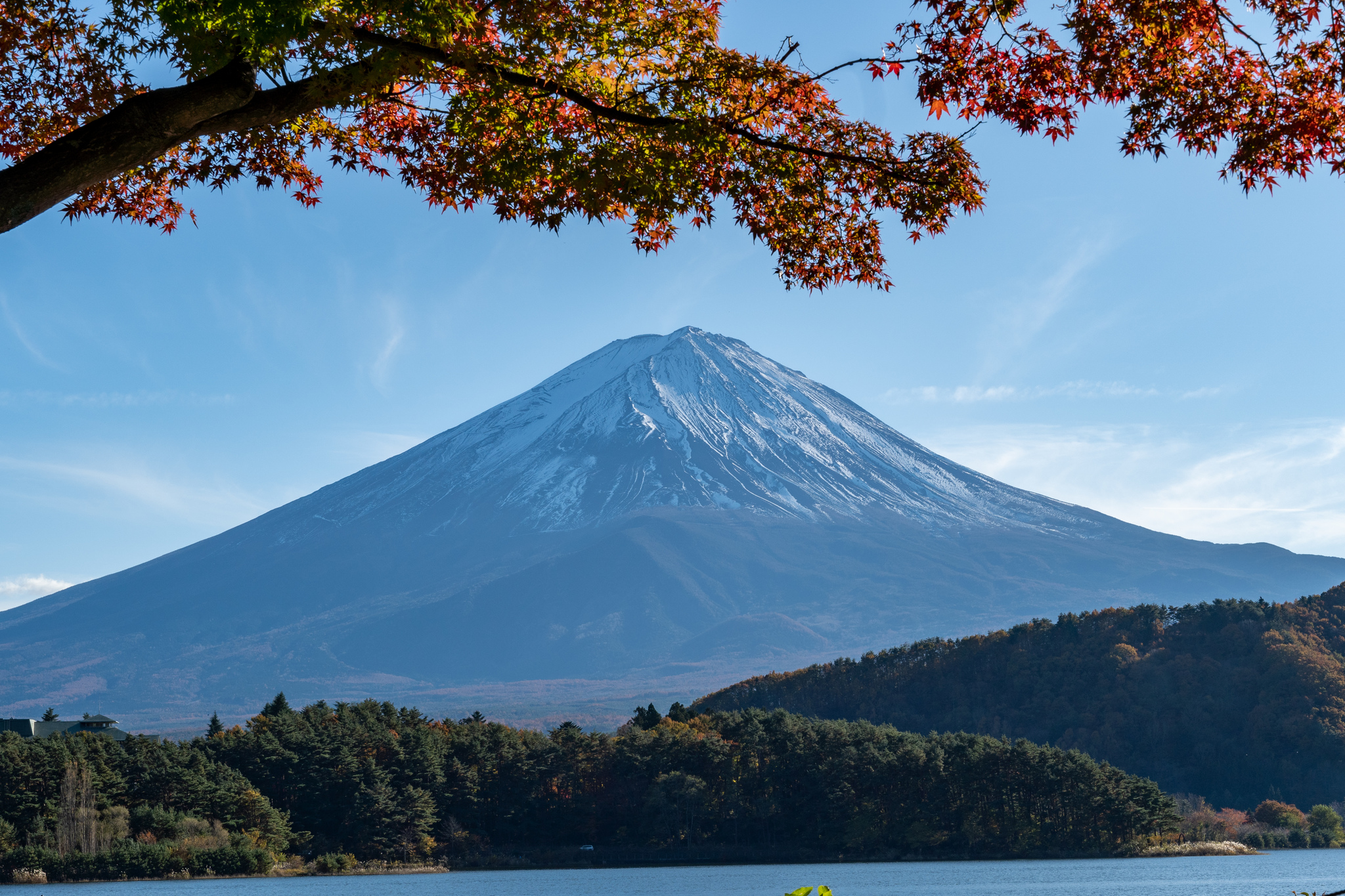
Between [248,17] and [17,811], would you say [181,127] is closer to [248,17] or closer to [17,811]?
[248,17]

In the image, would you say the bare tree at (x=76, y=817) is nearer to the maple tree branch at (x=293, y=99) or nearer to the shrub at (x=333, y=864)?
the shrub at (x=333, y=864)

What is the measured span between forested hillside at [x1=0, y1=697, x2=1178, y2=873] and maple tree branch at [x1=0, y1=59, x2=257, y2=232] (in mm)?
55459

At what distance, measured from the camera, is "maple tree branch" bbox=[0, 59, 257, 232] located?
514 cm

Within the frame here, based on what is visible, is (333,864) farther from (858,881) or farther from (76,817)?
(858,881)

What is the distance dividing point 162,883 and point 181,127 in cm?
5062

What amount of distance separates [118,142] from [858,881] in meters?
50.3

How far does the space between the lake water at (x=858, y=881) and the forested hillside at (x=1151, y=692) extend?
56.2ft

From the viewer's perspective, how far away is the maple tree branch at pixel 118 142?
5.14 meters

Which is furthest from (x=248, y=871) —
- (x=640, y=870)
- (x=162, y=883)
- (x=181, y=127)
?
(x=181, y=127)

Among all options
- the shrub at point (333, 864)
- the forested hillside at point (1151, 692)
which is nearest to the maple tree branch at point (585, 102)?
the shrub at point (333, 864)

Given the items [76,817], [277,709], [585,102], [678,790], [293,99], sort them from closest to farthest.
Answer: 1. [293,99]
2. [585,102]
3. [76,817]
4. [678,790]
5. [277,709]

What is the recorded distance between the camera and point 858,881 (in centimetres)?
5047

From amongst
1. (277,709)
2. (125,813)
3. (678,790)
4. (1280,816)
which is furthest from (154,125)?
(1280,816)

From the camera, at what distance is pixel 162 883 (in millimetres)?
48531
